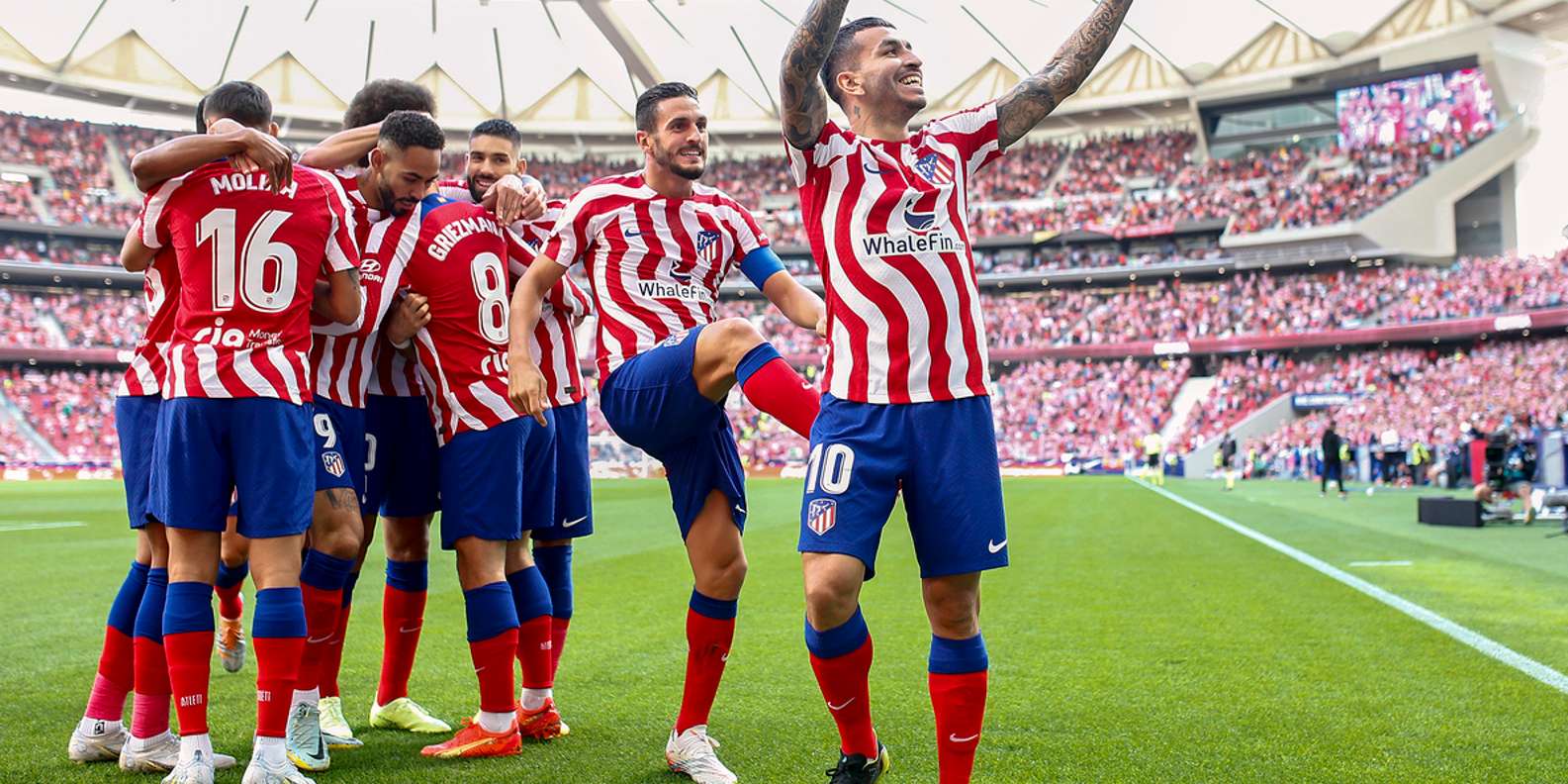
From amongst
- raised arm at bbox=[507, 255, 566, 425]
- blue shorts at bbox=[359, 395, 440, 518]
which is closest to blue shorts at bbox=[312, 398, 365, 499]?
blue shorts at bbox=[359, 395, 440, 518]

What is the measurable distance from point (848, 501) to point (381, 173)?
→ 7.51 feet

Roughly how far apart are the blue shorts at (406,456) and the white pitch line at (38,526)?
1333 cm

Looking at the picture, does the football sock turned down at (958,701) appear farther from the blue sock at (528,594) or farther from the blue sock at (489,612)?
the blue sock at (528,594)

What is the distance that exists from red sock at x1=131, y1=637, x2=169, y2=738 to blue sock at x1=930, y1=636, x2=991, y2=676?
2.52 meters

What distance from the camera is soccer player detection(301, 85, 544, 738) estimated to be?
14.7ft

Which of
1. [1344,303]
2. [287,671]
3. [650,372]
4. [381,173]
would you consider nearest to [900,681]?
[650,372]

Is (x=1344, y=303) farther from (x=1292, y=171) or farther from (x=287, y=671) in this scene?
(x=287, y=671)

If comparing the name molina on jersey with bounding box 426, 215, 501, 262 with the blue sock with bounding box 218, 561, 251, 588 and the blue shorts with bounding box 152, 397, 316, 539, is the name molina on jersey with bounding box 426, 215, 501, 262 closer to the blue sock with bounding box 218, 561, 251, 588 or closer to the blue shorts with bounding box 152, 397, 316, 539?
the blue shorts with bounding box 152, 397, 316, 539

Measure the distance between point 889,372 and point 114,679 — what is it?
3.03m

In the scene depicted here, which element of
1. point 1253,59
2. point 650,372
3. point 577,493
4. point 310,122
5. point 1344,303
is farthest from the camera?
point 310,122

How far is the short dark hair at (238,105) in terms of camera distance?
12.6ft

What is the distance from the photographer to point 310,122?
181ft

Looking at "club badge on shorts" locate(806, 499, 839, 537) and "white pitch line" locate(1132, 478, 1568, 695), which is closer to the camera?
"club badge on shorts" locate(806, 499, 839, 537)

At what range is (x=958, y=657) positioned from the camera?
325 centimetres
